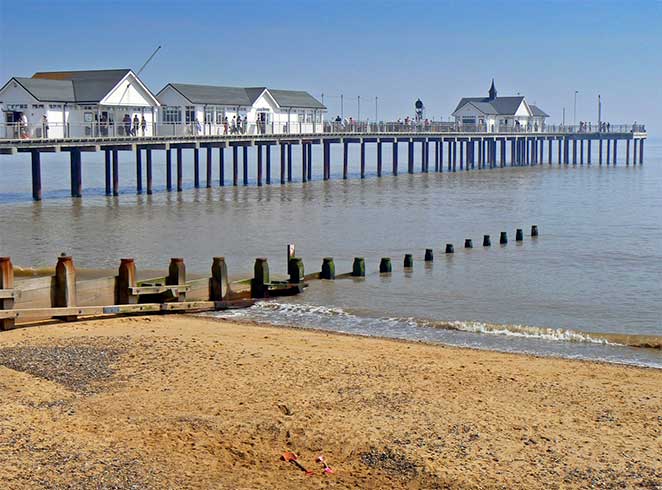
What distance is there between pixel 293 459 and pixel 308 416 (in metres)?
1.35

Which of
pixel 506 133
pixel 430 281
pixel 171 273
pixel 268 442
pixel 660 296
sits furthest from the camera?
pixel 506 133

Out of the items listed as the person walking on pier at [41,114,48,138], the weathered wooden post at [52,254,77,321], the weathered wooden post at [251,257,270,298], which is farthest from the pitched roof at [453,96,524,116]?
the weathered wooden post at [52,254,77,321]

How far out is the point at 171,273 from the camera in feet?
61.6

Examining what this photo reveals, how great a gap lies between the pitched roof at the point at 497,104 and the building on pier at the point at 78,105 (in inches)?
1729

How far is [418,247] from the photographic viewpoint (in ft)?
106

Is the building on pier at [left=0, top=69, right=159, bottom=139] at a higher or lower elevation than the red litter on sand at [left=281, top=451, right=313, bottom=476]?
higher

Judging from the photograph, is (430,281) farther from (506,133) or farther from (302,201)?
(506,133)

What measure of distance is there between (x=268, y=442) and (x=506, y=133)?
8112 cm

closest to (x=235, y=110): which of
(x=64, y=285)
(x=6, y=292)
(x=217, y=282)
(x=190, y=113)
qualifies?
(x=190, y=113)

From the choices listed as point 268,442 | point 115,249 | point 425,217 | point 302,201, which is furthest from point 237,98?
point 268,442

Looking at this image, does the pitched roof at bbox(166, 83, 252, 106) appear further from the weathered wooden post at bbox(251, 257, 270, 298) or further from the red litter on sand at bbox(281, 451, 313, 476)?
the red litter on sand at bbox(281, 451, 313, 476)

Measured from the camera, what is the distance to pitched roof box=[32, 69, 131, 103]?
47125 millimetres

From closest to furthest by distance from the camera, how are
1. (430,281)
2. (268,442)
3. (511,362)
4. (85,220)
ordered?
(268,442) < (511,362) < (430,281) < (85,220)

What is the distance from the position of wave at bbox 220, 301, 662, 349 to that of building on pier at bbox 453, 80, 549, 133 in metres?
66.7
